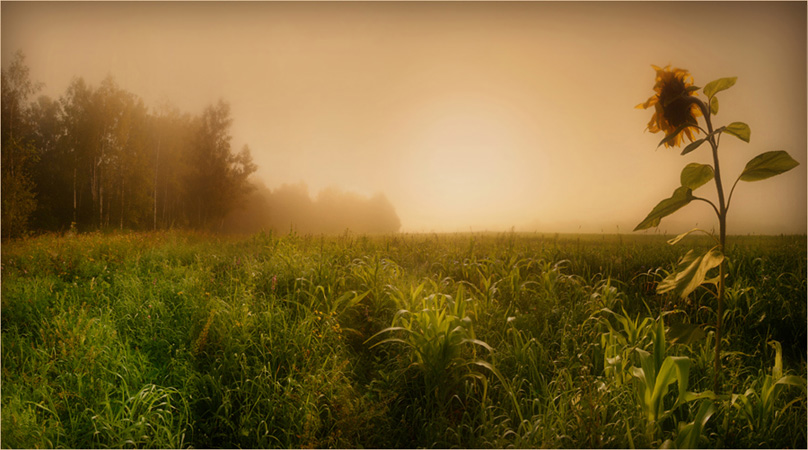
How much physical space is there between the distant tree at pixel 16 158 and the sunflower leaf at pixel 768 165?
22.8ft

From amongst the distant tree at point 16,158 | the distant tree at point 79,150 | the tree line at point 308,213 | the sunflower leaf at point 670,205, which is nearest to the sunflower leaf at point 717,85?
the sunflower leaf at point 670,205

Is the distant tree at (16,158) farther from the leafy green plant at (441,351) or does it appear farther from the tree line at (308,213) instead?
the leafy green plant at (441,351)

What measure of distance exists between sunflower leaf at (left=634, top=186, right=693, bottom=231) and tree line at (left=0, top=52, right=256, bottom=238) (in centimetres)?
402

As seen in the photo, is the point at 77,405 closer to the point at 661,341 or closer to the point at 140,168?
the point at 661,341

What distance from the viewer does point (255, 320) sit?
2883 mm

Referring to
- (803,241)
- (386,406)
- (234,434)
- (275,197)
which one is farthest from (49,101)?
(803,241)

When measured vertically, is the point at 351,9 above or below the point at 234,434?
above

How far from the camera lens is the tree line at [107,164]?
189 inches

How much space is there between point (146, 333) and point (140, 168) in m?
3.52

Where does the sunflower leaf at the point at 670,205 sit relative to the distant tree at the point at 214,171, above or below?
below

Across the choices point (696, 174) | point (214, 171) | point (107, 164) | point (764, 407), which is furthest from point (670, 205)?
point (107, 164)

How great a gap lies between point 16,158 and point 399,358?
565 cm

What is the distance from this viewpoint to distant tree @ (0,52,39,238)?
4.78m

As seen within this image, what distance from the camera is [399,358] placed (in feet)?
8.34
